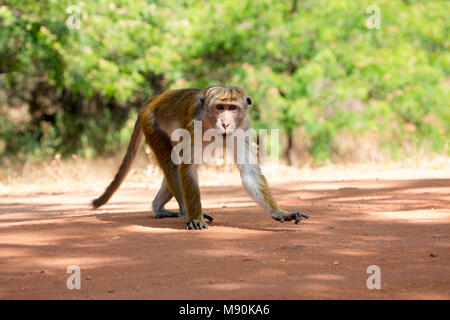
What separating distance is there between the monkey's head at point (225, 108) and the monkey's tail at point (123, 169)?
1.75 meters

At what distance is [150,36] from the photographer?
20828 mm

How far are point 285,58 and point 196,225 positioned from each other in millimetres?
14932

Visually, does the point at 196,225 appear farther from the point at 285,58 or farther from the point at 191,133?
the point at 285,58

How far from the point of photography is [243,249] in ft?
19.6

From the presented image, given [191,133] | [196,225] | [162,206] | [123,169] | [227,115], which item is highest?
[227,115]

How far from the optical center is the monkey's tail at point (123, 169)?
8.61 m

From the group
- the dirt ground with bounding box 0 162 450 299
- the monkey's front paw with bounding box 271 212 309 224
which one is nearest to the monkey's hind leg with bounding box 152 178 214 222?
the dirt ground with bounding box 0 162 450 299

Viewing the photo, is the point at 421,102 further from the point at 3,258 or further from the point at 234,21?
the point at 3,258

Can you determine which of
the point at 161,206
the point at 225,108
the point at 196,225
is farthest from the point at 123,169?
the point at 225,108

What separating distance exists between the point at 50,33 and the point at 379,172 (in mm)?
10219

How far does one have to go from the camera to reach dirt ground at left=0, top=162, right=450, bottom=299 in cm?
473

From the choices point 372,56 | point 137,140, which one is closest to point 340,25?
point 372,56

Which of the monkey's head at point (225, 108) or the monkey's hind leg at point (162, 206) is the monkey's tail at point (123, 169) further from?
the monkey's head at point (225, 108)

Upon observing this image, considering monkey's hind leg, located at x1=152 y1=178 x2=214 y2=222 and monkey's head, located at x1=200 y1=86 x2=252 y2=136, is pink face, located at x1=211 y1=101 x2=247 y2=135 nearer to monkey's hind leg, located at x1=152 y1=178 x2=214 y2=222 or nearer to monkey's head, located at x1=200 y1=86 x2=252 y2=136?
monkey's head, located at x1=200 y1=86 x2=252 y2=136
